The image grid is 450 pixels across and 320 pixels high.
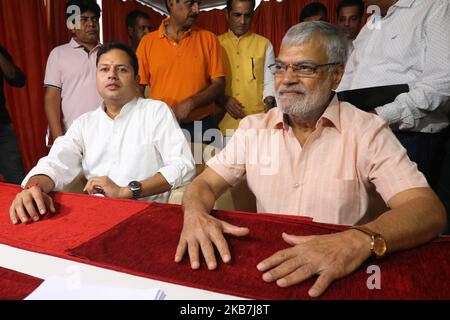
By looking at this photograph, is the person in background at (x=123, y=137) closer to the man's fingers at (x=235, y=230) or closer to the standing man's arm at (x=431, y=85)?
the man's fingers at (x=235, y=230)

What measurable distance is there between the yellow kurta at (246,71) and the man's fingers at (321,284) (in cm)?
228

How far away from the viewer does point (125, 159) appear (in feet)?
6.47

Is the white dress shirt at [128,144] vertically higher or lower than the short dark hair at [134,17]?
lower

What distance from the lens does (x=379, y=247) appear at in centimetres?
83

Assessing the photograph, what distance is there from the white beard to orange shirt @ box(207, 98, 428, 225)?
6cm

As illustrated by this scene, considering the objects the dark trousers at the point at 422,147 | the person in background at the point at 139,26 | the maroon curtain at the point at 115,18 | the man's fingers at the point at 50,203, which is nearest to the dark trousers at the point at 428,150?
the dark trousers at the point at 422,147

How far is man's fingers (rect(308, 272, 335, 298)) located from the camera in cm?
70

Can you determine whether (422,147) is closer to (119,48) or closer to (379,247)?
(379,247)

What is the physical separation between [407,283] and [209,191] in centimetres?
73

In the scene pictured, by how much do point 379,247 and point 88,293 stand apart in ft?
2.17

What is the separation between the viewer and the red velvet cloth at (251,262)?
72 centimetres

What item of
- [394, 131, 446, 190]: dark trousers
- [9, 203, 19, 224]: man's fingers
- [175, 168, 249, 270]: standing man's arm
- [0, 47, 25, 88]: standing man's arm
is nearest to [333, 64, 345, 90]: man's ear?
[394, 131, 446, 190]: dark trousers

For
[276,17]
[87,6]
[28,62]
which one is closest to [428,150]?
[87,6]

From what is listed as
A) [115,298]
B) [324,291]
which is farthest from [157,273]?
[324,291]
